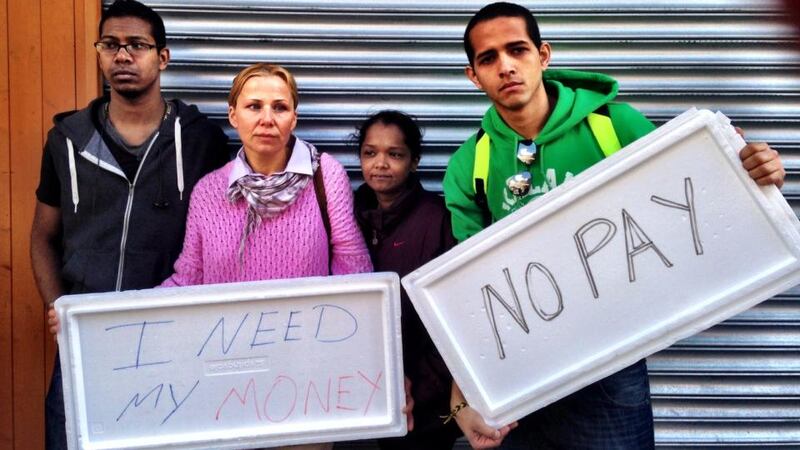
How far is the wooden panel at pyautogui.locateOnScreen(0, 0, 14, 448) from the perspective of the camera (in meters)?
3.73

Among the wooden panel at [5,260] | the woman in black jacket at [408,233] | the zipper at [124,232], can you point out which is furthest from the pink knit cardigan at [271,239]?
the wooden panel at [5,260]

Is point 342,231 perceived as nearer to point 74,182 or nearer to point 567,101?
point 567,101

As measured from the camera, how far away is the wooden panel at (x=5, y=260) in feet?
12.2

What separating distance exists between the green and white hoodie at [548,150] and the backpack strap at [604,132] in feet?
0.05

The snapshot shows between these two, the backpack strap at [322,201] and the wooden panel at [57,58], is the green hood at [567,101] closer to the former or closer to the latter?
the backpack strap at [322,201]

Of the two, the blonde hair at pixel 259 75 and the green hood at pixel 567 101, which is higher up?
the blonde hair at pixel 259 75

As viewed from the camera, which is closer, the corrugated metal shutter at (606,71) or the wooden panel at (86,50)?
the wooden panel at (86,50)

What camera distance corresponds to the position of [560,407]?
2.76m

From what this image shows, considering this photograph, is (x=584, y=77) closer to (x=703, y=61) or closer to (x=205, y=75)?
(x=703, y=61)

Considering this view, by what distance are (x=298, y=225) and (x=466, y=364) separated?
0.76m

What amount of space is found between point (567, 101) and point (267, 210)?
105 cm

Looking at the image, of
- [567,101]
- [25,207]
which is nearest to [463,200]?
[567,101]

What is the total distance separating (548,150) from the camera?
2695 mm

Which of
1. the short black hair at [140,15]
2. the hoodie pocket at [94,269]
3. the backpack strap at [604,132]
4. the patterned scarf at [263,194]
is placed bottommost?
the hoodie pocket at [94,269]
